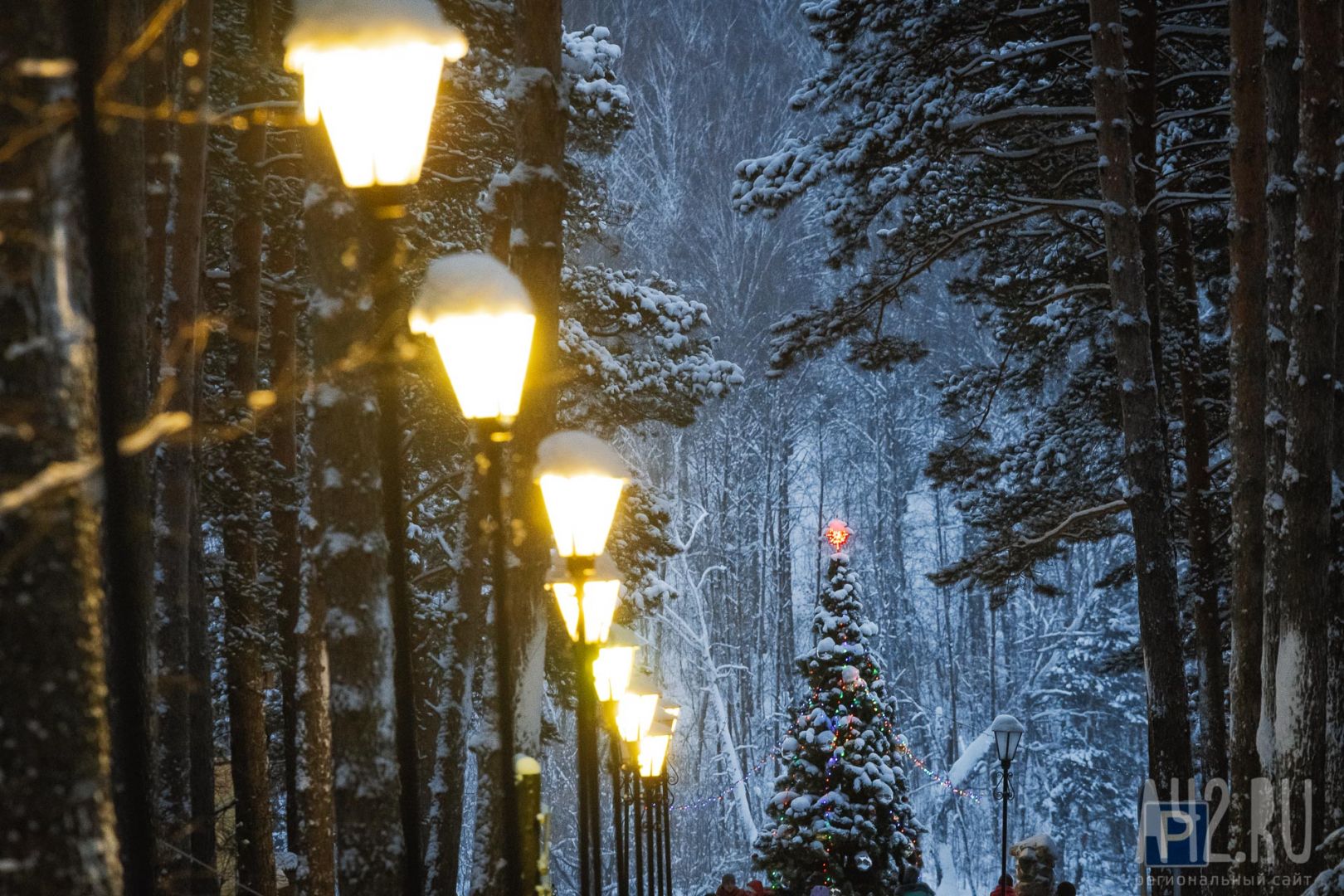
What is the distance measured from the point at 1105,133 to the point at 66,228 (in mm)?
10647

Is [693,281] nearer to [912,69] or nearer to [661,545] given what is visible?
[661,545]

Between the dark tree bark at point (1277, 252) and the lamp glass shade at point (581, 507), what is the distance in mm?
6044

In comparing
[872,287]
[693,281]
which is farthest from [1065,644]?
[872,287]

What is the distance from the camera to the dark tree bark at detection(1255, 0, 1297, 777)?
9.56 metres

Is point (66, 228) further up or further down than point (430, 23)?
further down

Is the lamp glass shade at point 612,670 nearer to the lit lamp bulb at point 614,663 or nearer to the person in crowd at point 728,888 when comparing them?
the lit lamp bulb at point 614,663

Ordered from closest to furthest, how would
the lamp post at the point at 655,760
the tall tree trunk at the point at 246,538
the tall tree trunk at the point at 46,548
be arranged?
the tall tree trunk at the point at 46,548
the lamp post at the point at 655,760
the tall tree trunk at the point at 246,538

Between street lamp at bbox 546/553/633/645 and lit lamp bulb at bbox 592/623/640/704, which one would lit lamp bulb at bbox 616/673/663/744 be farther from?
street lamp at bbox 546/553/633/645

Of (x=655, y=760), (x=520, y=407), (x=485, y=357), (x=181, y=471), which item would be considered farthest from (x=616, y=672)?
(x=485, y=357)

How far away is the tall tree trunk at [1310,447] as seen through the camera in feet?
29.2

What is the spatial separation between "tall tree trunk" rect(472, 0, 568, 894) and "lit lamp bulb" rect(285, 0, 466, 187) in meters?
4.55

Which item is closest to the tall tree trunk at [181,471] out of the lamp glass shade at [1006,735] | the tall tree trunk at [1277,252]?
the tall tree trunk at [1277,252]

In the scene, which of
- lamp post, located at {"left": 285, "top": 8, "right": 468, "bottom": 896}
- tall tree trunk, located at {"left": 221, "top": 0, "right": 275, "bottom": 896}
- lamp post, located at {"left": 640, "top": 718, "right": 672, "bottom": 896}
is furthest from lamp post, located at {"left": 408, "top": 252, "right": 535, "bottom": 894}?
tall tree trunk, located at {"left": 221, "top": 0, "right": 275, "bottom": 896}

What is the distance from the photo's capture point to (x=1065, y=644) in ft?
125
